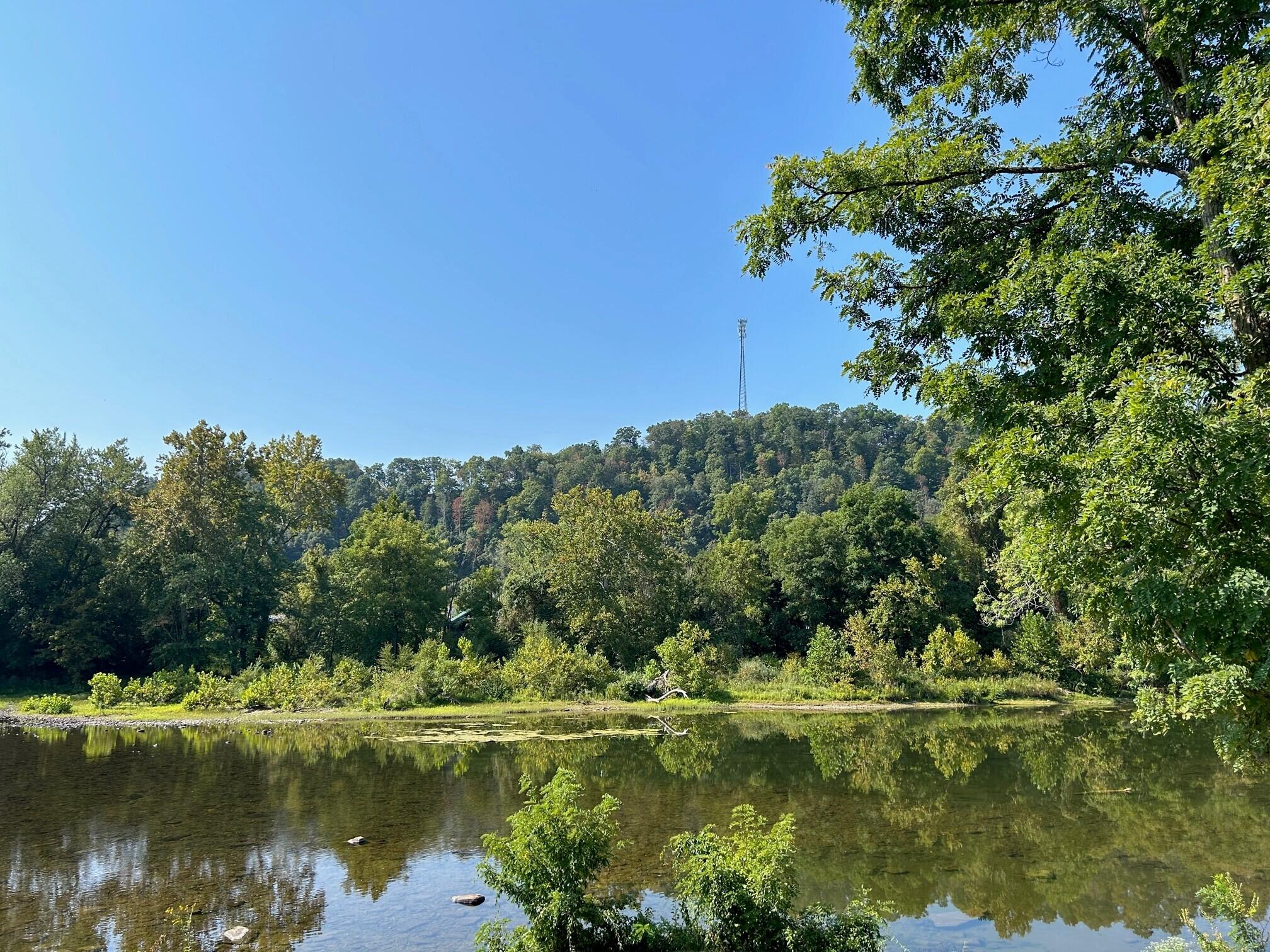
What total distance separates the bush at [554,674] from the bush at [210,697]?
1215 centimetres

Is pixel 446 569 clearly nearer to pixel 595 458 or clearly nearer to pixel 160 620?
pixel 160 620

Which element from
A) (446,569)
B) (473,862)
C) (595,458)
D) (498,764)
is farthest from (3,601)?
(595,458)

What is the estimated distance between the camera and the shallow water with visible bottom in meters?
8.89

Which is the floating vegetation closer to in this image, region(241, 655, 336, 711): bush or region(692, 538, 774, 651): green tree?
region(241, 655, 336, 711): bush

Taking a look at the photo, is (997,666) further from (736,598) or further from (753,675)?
(736,598)

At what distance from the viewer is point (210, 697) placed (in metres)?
31.1

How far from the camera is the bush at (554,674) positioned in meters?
33.2

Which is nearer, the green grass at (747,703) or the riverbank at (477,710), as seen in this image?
the riverbank at (477,710)

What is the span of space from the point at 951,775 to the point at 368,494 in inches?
4040

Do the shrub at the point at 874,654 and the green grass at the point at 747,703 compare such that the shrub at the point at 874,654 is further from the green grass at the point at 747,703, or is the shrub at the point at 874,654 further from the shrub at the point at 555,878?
the shrub at the point at 555,878

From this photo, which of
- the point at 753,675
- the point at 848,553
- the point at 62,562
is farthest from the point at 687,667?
the point at 62,562

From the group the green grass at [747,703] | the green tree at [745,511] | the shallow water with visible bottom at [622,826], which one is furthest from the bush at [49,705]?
the green tree at [745,511]

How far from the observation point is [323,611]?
39.4 m

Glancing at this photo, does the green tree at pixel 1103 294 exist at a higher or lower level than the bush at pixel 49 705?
higher
